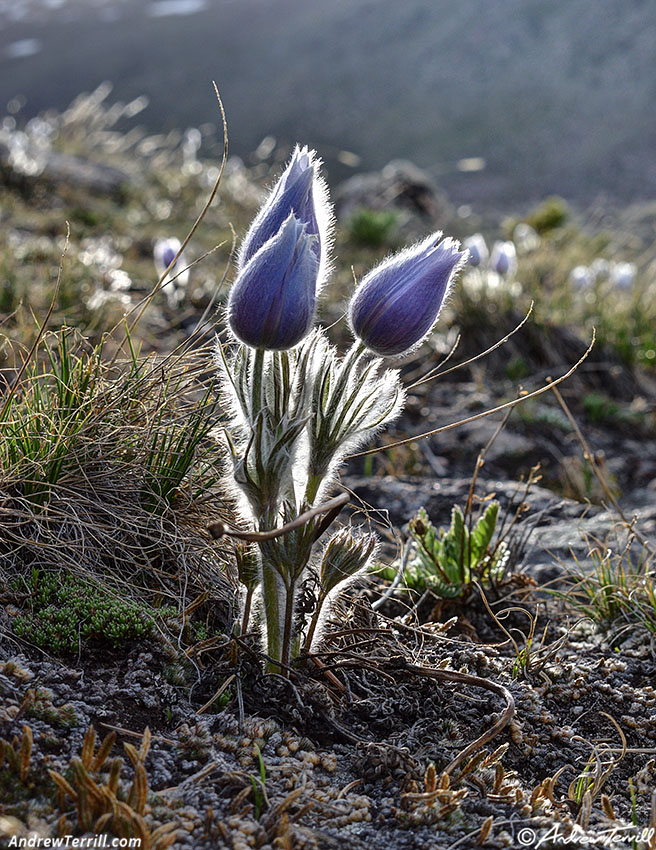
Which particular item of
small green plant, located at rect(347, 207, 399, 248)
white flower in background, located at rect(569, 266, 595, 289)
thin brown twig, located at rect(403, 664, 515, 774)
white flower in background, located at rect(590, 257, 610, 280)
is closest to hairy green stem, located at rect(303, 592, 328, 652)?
thin brown twig, located at rect(403, 664, 515, 774)

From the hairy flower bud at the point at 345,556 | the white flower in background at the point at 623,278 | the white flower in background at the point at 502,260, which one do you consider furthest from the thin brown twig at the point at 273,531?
the white flower in background at the point at 623,278

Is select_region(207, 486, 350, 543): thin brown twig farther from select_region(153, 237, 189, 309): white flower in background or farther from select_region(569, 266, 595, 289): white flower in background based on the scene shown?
select_region(569, 266, 595, 289): white flower in background

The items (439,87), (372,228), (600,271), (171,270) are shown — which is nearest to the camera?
(171,270)

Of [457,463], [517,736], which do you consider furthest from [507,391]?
[517,736]

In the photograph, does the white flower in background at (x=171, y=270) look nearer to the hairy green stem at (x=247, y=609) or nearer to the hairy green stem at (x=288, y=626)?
the hairy green stem at (x=247, y=609)

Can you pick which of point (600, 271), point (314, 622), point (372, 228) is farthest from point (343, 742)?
point (372, 228)

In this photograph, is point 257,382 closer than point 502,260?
Yes

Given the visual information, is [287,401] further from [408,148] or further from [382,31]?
[382,31]

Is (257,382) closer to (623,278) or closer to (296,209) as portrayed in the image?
(296,209)
